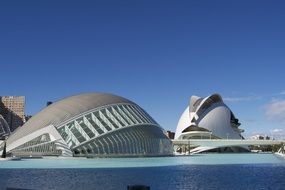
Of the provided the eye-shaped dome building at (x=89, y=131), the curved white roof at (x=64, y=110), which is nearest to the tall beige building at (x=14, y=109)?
the curved white roof at (x=64, y=110)

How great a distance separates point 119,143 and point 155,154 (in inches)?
289

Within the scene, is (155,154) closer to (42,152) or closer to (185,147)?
(42,152)

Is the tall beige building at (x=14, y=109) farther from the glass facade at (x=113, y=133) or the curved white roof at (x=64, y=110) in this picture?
the glass facade at (x=113, y=133)

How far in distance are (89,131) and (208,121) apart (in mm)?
69007

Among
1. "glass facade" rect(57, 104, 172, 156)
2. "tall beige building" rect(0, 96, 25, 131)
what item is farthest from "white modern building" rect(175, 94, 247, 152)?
"tall beige building" rect(0, 96, 25, 131)

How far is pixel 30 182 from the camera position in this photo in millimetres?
19953

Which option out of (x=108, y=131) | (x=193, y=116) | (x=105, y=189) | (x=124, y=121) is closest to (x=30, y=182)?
(x=105, y=189)

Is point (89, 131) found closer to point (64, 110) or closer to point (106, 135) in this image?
point (106, 135)

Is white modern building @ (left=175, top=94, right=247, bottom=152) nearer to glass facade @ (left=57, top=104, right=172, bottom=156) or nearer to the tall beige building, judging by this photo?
glass facade @ (left=57, top=104, right=172, bottom=156)

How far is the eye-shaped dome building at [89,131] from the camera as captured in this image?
4816 cm

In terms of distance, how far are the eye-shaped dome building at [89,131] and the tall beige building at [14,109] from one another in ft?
395

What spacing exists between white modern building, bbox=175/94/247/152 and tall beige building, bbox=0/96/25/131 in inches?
3170

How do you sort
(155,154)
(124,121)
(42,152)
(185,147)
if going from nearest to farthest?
(42,152) < (124,121) < (155,154) < (185,147)

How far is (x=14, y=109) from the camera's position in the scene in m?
175
